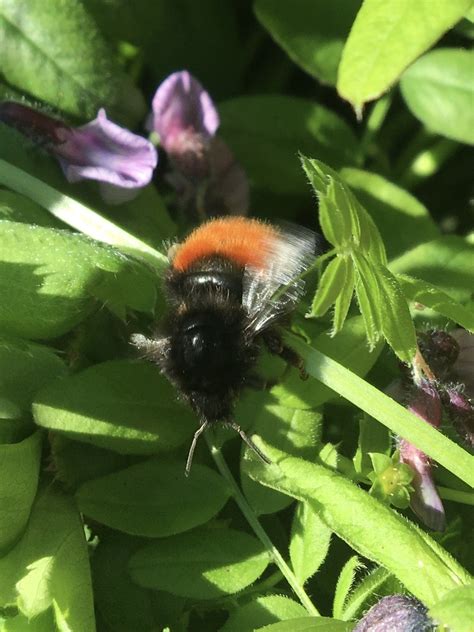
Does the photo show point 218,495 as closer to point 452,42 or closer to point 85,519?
point 85,519

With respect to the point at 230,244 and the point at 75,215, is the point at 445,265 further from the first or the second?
the point at 75,215

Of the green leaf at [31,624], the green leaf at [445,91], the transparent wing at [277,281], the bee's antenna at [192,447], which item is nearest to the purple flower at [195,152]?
the green leaf at [445,91]

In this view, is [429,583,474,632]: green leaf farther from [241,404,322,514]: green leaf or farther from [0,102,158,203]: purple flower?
[0,102,158,203]: purple flower

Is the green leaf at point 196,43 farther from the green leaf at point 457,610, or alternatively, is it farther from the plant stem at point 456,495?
the green leaf at point 457,610

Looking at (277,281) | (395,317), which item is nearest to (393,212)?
(277,281)

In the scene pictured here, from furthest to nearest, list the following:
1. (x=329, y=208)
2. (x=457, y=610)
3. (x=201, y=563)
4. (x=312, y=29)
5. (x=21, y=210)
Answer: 1. (x=312, y=29)
2. (x=21, y=210)
3. (x=201, y=563)
4. (x=329, y=208)
5. (x=457, y=610)

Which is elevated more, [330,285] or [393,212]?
[330,285]

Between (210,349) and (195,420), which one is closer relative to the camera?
(210,349)
